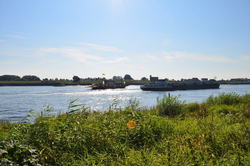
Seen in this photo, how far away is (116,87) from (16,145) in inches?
4019

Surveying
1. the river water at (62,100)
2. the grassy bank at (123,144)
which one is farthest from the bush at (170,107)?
the grassy bank at (123,144)

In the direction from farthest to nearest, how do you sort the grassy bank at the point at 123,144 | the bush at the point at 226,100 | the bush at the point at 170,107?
the bush at the point at 226,100 → the bush at the point at 170,107 → the grassy bank at the point at 123,144

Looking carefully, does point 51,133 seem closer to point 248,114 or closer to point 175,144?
point 175,144

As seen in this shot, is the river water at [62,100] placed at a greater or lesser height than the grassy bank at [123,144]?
lesser

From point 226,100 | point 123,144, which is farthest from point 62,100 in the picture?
point 123,144

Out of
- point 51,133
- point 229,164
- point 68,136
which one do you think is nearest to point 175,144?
point 229,164

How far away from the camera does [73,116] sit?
6.98 meters

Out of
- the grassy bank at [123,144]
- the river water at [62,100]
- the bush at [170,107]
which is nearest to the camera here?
the grassy bank at [123,144]

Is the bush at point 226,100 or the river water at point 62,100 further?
the river water at point 62,100

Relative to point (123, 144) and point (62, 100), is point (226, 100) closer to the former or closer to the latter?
point (123, 144)

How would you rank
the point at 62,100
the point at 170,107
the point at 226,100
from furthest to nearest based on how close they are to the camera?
1. the point at 62,100
2. the point at 226,100
3. the point at 170,107

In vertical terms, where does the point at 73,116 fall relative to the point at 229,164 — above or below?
above

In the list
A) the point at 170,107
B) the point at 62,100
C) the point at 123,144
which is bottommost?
the point at 62,100

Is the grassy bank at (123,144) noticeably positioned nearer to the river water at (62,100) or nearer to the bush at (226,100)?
the river water at (62,100)
